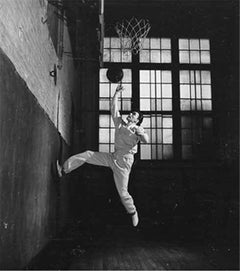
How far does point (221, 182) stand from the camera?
26.2 ft

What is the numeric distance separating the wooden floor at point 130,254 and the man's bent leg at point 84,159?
46.8 inches

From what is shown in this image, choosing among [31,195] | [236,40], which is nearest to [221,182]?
[236,40]

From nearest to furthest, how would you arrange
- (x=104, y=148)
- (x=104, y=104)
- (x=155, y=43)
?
(x=104, y=148)
(x=104, y=104)
(x=155, y=43)

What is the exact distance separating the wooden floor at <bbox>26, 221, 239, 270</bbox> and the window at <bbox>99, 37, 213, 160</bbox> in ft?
9.69

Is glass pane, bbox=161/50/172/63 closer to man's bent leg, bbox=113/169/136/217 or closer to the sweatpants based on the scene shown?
the sweatpants

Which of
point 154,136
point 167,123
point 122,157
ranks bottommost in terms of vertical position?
point 122,157

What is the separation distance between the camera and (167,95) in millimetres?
8688

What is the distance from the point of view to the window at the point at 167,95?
27.5 ft

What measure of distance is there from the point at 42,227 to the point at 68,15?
157 inches

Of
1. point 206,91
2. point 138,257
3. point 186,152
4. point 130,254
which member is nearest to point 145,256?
point 138,257

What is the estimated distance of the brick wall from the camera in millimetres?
2755

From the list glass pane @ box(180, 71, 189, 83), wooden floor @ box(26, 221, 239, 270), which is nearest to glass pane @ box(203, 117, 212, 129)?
glass pane @ box(180, 71, 189, 83)

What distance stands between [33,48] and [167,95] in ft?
18.1

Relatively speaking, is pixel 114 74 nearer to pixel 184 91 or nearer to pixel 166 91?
pixel 166 91
